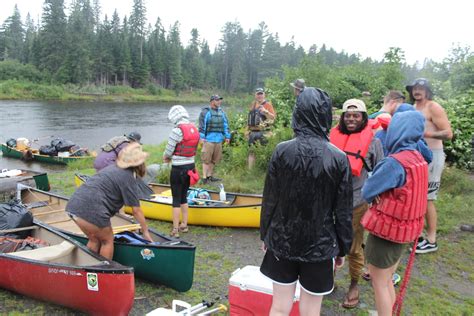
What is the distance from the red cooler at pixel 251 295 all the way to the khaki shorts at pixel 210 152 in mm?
5033

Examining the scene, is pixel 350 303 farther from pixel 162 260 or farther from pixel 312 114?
pixel 312 114

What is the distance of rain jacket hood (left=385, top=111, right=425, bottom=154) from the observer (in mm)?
2750

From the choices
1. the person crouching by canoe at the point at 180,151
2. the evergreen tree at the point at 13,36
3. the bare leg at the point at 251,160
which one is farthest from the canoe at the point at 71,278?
the evergreen tree at the point at 13,36

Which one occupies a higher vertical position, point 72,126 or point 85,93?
point 85,93

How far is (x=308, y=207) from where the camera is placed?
7.38 feet

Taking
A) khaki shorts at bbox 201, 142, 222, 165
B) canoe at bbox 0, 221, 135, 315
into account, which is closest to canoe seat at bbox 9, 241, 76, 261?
canoe at bbox 0, 221, 135, 315

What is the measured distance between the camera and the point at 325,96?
2.34m

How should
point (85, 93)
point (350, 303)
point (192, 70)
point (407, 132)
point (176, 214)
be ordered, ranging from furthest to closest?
1. point (192, 70)
2. point (85, 93)
3. point (176, 214)
4. point (350, 303)
5. point (407, 132)

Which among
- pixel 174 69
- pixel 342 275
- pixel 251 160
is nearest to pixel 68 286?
→ pixel 342 275

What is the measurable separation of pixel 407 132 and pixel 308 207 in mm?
1024

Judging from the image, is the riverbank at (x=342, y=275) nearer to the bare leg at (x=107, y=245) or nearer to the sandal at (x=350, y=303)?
the sandal at (x=350, y=303)

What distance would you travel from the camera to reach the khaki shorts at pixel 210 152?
803 centimetres

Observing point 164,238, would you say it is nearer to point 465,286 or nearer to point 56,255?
point 56,255

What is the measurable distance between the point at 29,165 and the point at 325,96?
48.2 ft
